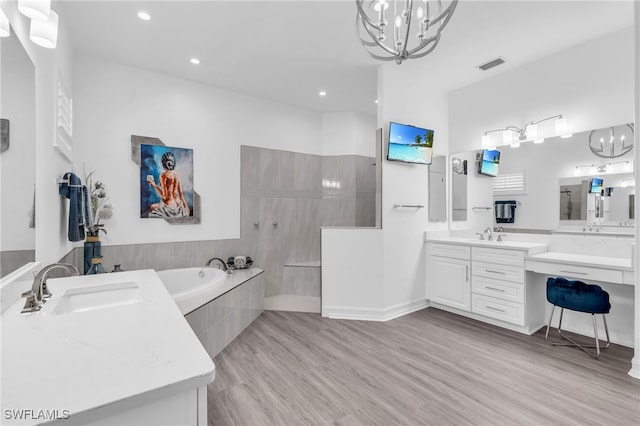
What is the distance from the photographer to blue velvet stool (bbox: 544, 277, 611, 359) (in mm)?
2305

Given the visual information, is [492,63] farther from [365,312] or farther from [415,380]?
[415,380]

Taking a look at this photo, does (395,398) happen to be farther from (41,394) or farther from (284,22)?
(284,22)

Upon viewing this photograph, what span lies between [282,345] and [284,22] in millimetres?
2828

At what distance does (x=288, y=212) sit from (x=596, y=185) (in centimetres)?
351

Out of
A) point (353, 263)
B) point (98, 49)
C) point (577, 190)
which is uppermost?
point (98, 49)

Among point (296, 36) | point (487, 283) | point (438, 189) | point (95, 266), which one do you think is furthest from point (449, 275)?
point (95, 266)

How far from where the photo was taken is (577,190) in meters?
2.86

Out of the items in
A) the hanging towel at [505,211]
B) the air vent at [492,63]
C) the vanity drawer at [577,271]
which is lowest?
the vanity drawer at [577,271]

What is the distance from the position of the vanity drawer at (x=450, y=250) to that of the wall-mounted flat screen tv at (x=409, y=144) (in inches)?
40.8

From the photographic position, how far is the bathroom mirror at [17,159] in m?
1.16

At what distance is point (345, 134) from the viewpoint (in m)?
4.63

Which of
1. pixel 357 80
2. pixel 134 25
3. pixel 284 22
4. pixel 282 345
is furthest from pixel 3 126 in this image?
Answer: pixel 357 80

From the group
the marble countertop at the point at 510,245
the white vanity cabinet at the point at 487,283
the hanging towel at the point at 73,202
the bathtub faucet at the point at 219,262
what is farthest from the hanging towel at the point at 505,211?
the hanging towel at the point at 73,202

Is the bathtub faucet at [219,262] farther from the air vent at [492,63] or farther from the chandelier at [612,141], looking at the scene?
the chandelier at [612,141]
